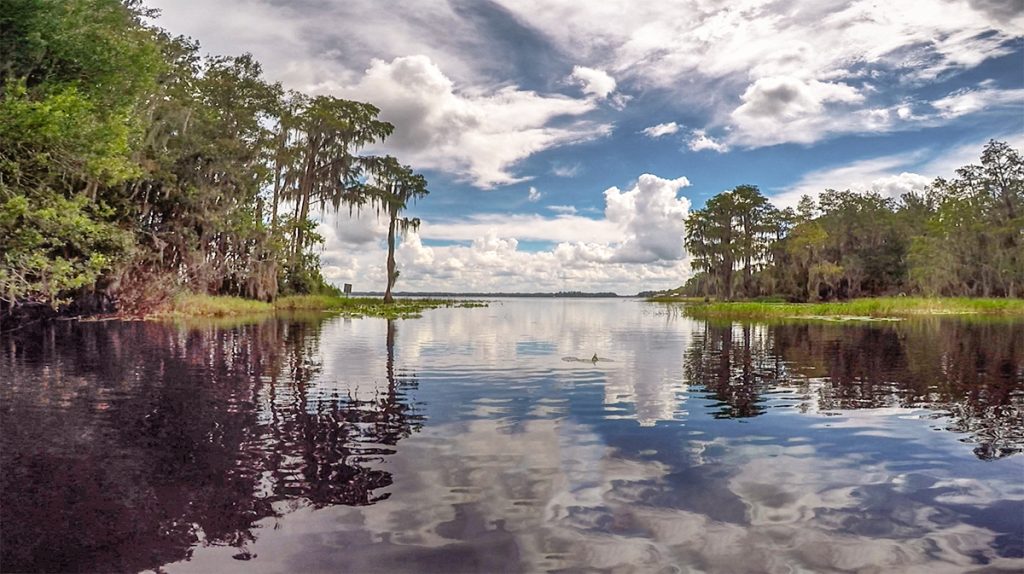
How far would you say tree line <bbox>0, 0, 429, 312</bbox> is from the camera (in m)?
20.0

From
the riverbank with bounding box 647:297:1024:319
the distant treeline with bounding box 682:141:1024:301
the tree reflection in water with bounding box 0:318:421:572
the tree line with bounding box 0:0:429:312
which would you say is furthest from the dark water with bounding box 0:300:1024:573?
the distant treeline with bounding box 682:141:1024:301

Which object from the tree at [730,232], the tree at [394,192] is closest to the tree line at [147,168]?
the tree at [394,192]

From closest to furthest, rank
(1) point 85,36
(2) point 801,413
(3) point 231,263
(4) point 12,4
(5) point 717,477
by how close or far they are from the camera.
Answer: (5) point 717,477, (2) point 801,413, (4) point 12,4, (1) point 85,36, (3) point 231,263

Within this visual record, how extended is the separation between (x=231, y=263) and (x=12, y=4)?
2835 centimetres

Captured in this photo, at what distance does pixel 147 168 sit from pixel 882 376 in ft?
126

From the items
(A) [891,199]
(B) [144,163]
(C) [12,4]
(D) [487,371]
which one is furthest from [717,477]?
(A) [891,199]

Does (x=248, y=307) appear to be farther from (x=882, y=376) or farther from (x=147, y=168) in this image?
(x=882, y=376)

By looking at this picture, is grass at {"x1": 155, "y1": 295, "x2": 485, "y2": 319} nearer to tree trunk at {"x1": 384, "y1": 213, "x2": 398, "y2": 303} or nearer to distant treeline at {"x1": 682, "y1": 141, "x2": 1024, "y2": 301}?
tree trunk at {"x1": 384, "y1": 213, "x2": 398, "y2": 303}

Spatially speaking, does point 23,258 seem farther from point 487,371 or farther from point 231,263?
point 231,263

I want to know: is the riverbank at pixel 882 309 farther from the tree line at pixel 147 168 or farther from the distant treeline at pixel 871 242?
the tree line at pixel 147 168

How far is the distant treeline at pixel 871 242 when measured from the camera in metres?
66.8

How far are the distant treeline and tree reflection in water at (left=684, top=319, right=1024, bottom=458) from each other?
157 ft

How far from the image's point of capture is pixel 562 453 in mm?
8336

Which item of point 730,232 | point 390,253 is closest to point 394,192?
point 390,253
